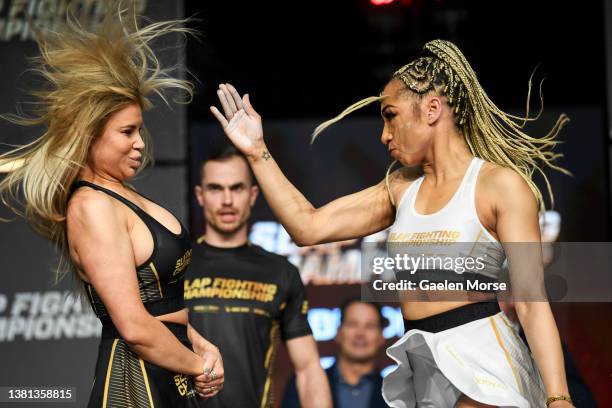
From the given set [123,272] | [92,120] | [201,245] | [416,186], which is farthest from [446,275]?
[201,245]

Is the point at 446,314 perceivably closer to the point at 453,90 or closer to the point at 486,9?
the point at 453,90

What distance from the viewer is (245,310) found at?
4020 millimetres

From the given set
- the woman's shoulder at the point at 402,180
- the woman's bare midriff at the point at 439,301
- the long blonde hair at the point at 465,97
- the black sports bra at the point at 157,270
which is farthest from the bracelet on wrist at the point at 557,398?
the black sports bra at the point at 157,270

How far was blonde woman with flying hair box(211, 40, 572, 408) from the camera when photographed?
2736mm

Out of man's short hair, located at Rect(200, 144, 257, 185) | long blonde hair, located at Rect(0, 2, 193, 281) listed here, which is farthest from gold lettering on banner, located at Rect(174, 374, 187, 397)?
man's short hair, located at Rect(200, 144, 257, 185)

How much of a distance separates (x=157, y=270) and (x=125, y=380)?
330 millimetres

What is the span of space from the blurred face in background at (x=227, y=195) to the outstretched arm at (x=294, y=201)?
106 cm

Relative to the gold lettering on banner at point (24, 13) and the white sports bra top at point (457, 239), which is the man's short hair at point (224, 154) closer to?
the gold lettering on banner at point (24, 13)

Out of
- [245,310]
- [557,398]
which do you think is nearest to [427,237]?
[557,398]

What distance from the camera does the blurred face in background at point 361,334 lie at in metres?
4.67

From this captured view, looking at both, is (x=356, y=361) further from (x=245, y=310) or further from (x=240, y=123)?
(x=240, y=123)

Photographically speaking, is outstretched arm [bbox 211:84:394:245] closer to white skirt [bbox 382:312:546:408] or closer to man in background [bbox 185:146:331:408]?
white skirt [bbox 382:312:546:408]

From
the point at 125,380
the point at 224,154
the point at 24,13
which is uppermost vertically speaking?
the point at 24,13

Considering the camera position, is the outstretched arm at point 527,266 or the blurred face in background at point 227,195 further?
the blurred face in background at point 227,195
